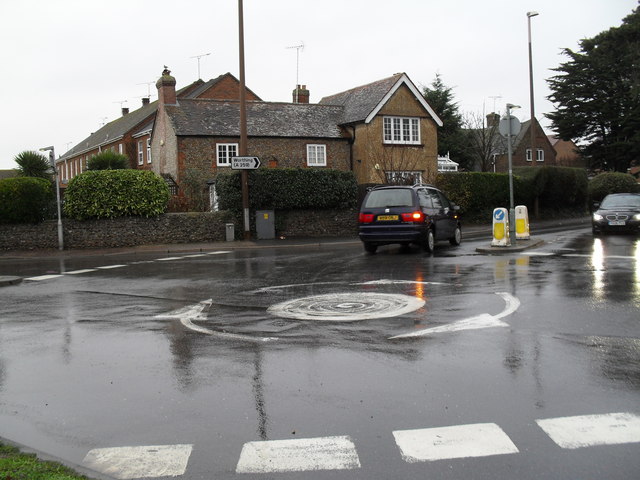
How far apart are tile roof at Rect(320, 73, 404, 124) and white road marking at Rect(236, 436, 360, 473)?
33.8 meters

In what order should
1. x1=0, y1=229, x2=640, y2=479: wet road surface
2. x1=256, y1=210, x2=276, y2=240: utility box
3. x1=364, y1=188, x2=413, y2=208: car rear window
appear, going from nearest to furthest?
x1=0, y1=229, x2=640, y2=479: wet road surface, x1=364, y1=188, x2=413, y2=208: car rear window, x1=256, y1=210, x2=276, y2=240: utility box

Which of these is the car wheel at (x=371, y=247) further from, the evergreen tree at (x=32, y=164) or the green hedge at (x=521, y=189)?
the evergreen tree at (x=32, y=164)

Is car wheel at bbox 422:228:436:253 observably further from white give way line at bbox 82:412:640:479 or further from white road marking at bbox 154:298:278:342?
white give way line at bbox 82:412:640:479

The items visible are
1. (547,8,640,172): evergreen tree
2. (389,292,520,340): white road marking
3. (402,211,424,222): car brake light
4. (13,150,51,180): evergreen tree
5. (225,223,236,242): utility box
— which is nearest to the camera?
(389,292,520,340): white road marking

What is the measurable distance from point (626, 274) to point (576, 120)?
50.1 metres

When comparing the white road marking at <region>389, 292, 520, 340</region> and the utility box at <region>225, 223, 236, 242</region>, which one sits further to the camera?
the utility box at <region>225, 223, 236, 242</region>

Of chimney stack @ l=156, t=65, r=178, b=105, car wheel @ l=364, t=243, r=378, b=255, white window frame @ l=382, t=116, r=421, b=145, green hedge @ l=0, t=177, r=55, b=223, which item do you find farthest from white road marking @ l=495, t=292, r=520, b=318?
chimney stack @ l=156, t=65, r=178, b=105

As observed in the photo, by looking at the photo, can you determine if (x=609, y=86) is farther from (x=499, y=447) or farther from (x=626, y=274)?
(x=499, y=447)

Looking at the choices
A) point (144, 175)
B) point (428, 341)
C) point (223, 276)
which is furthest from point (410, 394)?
point (144, 175)

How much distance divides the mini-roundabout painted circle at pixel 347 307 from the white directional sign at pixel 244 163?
48.6 ft

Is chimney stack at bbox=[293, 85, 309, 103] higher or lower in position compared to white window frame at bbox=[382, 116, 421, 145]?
higher

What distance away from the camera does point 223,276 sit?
43.9 ft

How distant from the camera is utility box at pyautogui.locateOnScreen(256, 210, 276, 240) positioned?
84.2 feet

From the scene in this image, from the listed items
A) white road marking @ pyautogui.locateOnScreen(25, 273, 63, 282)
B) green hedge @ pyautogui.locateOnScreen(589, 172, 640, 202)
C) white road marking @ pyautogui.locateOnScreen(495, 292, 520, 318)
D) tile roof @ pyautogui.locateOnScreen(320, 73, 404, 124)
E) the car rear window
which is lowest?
white road marking @ pyautogui.locateOnScreen(495, 292, 520, 318)
